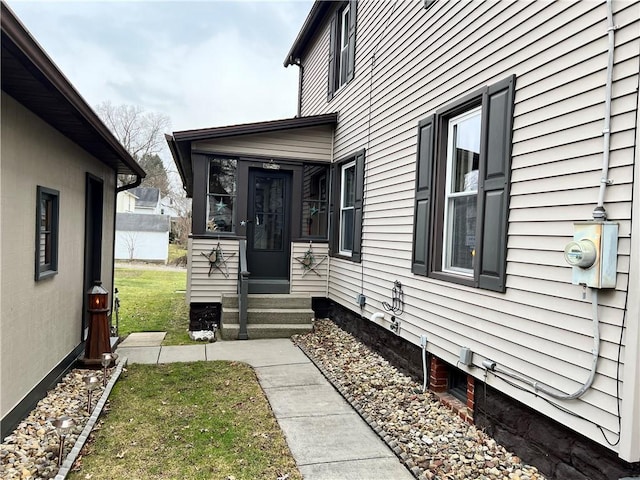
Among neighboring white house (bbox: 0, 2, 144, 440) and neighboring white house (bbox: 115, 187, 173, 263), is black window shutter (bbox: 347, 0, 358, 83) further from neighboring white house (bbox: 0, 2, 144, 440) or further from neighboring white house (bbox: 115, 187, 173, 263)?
neighboring white house (bbox: 115, 187, 173, 263)

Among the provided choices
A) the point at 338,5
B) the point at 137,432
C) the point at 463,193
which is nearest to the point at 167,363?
the point at 137,432

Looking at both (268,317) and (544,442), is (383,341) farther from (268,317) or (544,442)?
(544,442)

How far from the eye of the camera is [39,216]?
3.76 m

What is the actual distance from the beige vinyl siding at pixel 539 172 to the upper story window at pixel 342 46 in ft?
6.46

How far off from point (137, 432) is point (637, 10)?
443 cm

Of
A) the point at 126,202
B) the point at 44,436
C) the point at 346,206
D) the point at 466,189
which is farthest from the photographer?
the point at 126,202

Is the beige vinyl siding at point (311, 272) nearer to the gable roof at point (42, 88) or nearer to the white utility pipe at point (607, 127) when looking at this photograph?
the gable roof at point (42, 88)

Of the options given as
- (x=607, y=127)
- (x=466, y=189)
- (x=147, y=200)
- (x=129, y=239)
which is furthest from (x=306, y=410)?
(x=147, y=200)

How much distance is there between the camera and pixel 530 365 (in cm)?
291

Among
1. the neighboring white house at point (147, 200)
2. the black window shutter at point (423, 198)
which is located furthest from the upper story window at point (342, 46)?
the neighboring white house at point (147, 200)

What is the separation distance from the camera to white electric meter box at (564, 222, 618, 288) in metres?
2.31

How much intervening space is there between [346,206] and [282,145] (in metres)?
1.55

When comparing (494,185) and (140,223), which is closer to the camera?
(494,185)

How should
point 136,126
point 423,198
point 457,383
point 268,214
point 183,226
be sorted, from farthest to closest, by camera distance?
point 136,126 → point 183,226 → point 268,214 → point 423,198 → point 457,383
